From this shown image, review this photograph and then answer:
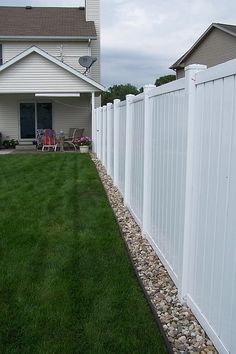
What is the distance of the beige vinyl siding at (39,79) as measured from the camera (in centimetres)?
1950

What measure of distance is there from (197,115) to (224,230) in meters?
0.94

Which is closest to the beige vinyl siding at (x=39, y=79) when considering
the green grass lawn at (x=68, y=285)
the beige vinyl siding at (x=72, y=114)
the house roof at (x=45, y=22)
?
the beige vinyl siding at (x=72, y=114)

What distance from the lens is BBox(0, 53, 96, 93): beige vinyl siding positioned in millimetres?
19500

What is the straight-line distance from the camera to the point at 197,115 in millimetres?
3293

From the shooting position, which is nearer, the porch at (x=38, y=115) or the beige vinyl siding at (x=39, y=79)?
the beige vinyl siding at (x=39, y=79)

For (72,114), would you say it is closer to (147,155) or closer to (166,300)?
(147,155)

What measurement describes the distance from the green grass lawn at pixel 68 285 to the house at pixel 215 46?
17616 mm

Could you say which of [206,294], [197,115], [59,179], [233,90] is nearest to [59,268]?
[206,294]

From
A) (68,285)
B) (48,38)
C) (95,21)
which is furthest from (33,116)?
(68,285)

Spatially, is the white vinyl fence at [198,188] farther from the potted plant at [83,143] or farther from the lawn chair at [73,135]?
the lawn chair at [73,135]

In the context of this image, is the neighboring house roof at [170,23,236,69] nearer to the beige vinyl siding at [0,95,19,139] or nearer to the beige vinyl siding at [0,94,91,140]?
A: the beige vinyl siding at [0,94,91,140]

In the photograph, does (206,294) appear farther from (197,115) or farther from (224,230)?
(197,115)

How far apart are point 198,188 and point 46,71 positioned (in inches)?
684

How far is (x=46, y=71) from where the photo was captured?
19.7m
